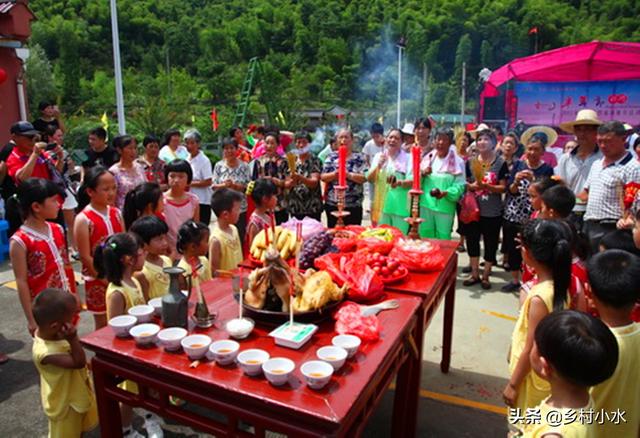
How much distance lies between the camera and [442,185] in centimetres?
516

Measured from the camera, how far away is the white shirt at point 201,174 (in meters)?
5.92

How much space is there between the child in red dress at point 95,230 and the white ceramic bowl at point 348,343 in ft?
6.54

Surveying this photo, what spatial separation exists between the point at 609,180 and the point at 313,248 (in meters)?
2.83

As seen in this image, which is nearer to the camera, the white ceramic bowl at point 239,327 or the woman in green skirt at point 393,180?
the white ceramic bowl at point 239,327

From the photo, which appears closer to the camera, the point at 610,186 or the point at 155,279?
the point at 155,279

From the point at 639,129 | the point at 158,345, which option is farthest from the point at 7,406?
the point at 639,129

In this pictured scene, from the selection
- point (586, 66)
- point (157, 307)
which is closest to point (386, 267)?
point (157, 307)

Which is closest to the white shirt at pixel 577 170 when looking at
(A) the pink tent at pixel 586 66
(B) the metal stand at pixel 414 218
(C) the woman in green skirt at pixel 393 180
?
(C) the woman in green skirt at pixel 393 180

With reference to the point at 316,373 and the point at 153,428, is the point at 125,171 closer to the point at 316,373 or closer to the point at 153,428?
the point at 153,428

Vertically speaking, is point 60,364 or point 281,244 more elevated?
point 281,244

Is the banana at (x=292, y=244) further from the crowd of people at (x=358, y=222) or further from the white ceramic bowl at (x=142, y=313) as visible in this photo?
the white ceramic bowl at (x=142, y=313)

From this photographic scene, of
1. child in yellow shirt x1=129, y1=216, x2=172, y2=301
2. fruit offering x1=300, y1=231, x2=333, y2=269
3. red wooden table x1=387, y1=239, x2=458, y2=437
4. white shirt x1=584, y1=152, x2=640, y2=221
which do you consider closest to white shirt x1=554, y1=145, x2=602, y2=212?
white shirt x1=584, y1=152, x2=640, y2=221

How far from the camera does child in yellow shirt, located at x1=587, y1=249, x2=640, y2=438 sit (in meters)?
1.97

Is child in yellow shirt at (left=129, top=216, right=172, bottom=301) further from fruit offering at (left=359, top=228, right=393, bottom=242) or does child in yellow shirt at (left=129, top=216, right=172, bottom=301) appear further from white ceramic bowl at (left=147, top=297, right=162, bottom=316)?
fruit offering at (left=359, top=228, right=393, bottom=242)
